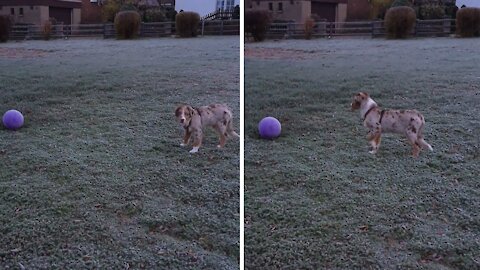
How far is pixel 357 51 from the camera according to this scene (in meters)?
3.42

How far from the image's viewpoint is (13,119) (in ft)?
11.0

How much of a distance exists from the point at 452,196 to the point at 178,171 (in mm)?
1469

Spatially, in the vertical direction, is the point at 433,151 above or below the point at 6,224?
above

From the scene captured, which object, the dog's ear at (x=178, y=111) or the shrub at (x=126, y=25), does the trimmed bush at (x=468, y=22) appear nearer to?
the dog's ear at (x=178, y=111)

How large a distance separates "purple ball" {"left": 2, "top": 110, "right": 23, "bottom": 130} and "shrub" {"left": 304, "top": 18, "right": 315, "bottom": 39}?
1.68 meters

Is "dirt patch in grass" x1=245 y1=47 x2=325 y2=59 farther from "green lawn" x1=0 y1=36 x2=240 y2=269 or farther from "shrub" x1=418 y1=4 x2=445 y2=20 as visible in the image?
"shrub" x1=418 y1=4 x2=445 y2=20

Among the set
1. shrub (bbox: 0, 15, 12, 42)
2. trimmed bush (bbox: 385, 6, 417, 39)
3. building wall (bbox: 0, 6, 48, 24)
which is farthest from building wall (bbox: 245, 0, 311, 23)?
shrub (bbox: 0, 15, 12, 42)

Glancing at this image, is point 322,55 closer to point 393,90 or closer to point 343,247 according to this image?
point 393,90

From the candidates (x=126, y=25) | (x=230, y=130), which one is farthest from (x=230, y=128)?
(x=126, y=25)

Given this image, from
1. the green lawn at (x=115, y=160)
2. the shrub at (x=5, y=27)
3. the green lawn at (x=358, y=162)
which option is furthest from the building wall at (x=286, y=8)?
the shrub at (x=5, y=27)

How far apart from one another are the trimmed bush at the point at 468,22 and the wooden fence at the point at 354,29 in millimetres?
39

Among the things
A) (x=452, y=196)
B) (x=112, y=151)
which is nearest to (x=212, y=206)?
(x=112, y=151)

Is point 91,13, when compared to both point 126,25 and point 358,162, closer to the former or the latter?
point 126,25

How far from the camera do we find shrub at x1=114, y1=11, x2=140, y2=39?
3594mm
